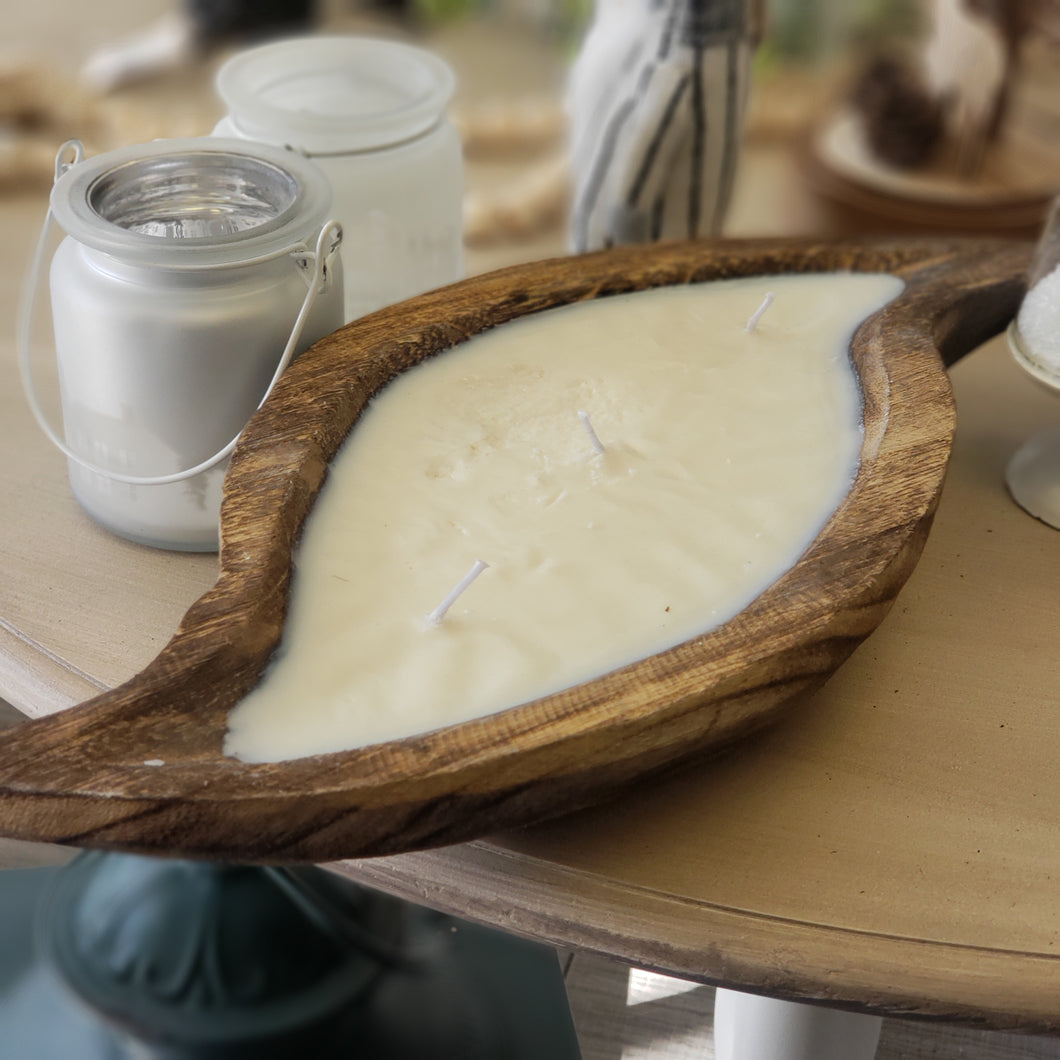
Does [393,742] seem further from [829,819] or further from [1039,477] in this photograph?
[1039,477]

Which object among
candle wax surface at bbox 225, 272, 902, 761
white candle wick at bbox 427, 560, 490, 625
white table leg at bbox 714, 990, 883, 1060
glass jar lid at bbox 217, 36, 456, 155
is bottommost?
white table leg at bbox 714, 990, 883, 1060

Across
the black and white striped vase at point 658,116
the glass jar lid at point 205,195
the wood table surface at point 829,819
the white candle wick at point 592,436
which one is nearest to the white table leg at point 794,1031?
the wood table surface at point 829,819

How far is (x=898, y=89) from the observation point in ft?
4.25

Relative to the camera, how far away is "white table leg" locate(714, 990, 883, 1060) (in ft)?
1.71

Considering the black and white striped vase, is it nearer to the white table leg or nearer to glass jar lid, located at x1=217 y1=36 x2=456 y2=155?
glass jar lid, located at x1=217 y1=36 x2=456 y2=155

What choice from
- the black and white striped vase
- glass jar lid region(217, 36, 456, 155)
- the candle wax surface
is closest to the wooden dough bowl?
the candle wax surface

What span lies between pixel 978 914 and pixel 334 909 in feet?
1.48

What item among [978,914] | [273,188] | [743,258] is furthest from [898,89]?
[978,914]

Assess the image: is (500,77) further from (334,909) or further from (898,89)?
(334,909)

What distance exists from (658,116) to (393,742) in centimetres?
53

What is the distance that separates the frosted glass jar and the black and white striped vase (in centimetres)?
15

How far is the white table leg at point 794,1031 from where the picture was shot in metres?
0.52

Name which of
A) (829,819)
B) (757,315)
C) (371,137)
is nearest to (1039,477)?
(757,315)

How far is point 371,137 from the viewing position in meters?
0.65
